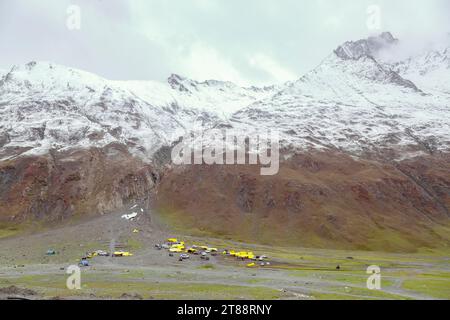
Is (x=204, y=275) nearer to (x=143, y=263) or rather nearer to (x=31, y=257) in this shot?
(x=143, y=263)

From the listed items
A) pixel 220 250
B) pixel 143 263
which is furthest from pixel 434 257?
pixel 143 263

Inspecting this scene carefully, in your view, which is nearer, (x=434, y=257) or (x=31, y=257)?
(x=31, y=257)
